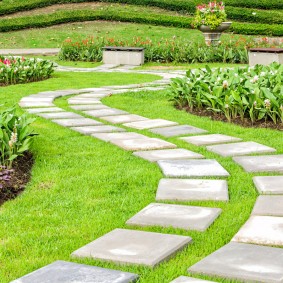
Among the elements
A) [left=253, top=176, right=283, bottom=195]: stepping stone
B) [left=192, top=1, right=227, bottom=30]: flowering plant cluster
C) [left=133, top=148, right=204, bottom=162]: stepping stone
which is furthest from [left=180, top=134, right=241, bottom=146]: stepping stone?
[left=192, top=1, right=227, bottom=30]: flowering plant cluster

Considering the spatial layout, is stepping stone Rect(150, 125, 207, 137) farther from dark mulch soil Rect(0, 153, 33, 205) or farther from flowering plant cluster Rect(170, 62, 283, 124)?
dark mulch soil Rect(0, 153, 33, 205)

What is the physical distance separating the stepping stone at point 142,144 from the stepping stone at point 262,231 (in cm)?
220

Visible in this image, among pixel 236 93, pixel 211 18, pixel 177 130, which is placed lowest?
pixel 177 130

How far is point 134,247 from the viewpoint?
126 inches

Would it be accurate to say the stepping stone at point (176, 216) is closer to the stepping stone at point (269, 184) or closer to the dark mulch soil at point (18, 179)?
the stepping stone at point (269, 184)

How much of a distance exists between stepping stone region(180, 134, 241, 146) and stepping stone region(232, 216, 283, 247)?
7.65ft

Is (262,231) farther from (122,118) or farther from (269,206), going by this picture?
(122,118)

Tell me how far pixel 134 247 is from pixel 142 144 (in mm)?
2733

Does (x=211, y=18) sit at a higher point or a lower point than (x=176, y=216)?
higher

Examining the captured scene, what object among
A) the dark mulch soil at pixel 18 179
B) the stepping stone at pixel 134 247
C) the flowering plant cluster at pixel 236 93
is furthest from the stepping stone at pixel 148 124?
the stepping stone at pixel 134 247

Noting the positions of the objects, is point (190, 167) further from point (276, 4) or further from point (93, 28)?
point (276, 4)

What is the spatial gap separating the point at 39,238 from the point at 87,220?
39 centimetres

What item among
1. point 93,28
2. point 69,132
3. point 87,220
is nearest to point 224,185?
point 87,220

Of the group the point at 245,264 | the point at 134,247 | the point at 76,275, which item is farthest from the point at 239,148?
the point at 76,275
